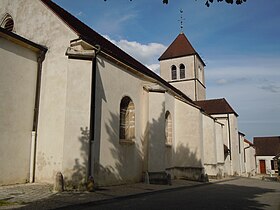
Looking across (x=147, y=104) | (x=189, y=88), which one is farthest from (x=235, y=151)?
(x=147, y=104)

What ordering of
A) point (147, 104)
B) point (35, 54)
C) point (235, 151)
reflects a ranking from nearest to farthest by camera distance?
point (35, 54) < point (147, 104) < point (235, 151)

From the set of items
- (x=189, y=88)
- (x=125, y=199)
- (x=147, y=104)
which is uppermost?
(x=189, y=88)

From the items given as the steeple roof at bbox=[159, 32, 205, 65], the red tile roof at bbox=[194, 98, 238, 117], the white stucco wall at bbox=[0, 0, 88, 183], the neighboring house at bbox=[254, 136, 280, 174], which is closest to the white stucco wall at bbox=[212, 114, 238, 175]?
the red tile roof at bbox=[194, 98, 238, 117]

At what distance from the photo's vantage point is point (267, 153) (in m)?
51.2

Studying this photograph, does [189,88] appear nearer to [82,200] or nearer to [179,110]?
[179,110]

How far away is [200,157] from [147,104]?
6312mm

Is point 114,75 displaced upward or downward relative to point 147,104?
upward

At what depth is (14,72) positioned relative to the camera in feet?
35.2

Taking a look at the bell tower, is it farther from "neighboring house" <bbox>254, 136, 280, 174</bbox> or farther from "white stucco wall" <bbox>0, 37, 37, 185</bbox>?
"white stucco wall" <bbox>0, 37, 37, 185</bbox>

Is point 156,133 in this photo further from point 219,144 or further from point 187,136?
point 219,144

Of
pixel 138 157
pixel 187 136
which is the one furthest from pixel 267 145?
pixel 138 157

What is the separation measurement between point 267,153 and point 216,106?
84.4 feet

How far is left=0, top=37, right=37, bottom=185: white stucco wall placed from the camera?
1005 cm

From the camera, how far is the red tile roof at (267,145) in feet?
168
